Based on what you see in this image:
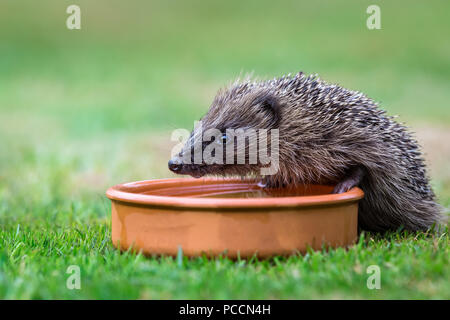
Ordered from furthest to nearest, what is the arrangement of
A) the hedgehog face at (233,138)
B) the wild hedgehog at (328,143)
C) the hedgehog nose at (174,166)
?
the wild hedgehog at (328,143), the hedgehog face at (233,138), the hedgehog nose at (174,166)

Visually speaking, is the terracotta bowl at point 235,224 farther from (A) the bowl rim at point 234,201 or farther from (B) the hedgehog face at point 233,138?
(B) the hedgehog face at point 233,138

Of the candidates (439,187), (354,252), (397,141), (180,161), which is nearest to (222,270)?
(354,252)

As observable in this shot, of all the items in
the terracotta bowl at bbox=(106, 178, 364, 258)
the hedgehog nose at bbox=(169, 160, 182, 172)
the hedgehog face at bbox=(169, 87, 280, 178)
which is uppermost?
the hedgehog face at bbox=(169, 87, 280, 178)

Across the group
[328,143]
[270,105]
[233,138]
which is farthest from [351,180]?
[233,138]

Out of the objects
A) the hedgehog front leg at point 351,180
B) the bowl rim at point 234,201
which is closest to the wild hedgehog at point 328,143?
the hedgehog front leg at point 351,180

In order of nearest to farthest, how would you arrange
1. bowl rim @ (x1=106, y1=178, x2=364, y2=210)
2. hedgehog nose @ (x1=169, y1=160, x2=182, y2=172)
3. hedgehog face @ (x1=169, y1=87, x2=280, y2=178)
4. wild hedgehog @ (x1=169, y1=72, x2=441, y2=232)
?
bowl rim @ (x1=106, y1=178, x2=364, y2=210) → hedgehog nose @ (x1=169, y1=160, x2=182, y2=172) → hedgehog face @ (x1=169, y1=87, x2=280, y2=178) → wild hedgehog @ (x1=169, y1=72, x2=441, y2=232)

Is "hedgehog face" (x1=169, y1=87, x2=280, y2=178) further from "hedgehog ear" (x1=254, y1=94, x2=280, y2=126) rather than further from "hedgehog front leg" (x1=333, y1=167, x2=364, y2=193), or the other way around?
"hedgehog front leg" (x1=333, y1=167, x2=364, y2=193)

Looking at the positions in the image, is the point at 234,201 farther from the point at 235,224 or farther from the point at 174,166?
the point at 174,166

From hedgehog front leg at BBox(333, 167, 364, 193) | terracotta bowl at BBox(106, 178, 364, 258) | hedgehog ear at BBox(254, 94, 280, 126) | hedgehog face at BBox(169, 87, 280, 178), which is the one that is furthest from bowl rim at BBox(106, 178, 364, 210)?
hedgehog ear at BBox(254, 94, 280, 126)

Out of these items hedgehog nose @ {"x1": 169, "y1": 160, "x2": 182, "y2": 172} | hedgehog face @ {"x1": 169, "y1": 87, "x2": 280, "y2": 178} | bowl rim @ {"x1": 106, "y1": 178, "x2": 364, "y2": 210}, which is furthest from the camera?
hedgehog face @ {"x1": 169, "y1": 87, "x2": 280, "y2": 178}

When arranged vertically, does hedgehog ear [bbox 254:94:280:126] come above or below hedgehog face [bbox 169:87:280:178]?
above
